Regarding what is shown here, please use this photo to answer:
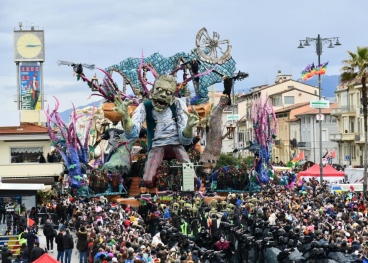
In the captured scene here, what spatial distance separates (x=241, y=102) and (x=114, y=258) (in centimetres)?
10043

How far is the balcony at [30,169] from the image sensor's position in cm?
6284

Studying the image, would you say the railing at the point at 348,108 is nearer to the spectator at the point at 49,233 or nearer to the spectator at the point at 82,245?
the spectator at the point at 49,233

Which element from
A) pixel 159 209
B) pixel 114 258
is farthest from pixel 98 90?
pixel 114 258

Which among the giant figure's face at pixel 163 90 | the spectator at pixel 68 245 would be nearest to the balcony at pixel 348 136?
the giant figure's face at pixel 163 90

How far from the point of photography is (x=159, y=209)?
40.0m

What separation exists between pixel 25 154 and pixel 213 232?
34586 millimetres

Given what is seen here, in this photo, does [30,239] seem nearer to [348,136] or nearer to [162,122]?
[162,122]

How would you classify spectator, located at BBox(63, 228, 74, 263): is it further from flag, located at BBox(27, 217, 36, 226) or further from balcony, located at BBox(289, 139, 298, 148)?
balcony, located at BBox(289, 139, 298, 148)

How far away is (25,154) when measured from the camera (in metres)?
65.6

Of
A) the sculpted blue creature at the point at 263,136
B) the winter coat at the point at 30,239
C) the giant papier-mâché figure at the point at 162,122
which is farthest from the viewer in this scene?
the sculpted blue creature at the point at 263,136

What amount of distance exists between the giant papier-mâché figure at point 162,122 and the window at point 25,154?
566 inches

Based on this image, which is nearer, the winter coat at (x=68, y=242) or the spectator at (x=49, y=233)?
the winter coat at (x=68, y=242)

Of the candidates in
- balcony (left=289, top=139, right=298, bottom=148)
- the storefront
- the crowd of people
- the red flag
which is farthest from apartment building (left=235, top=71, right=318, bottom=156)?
the red flag

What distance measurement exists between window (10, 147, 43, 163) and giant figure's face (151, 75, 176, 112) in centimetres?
1608
